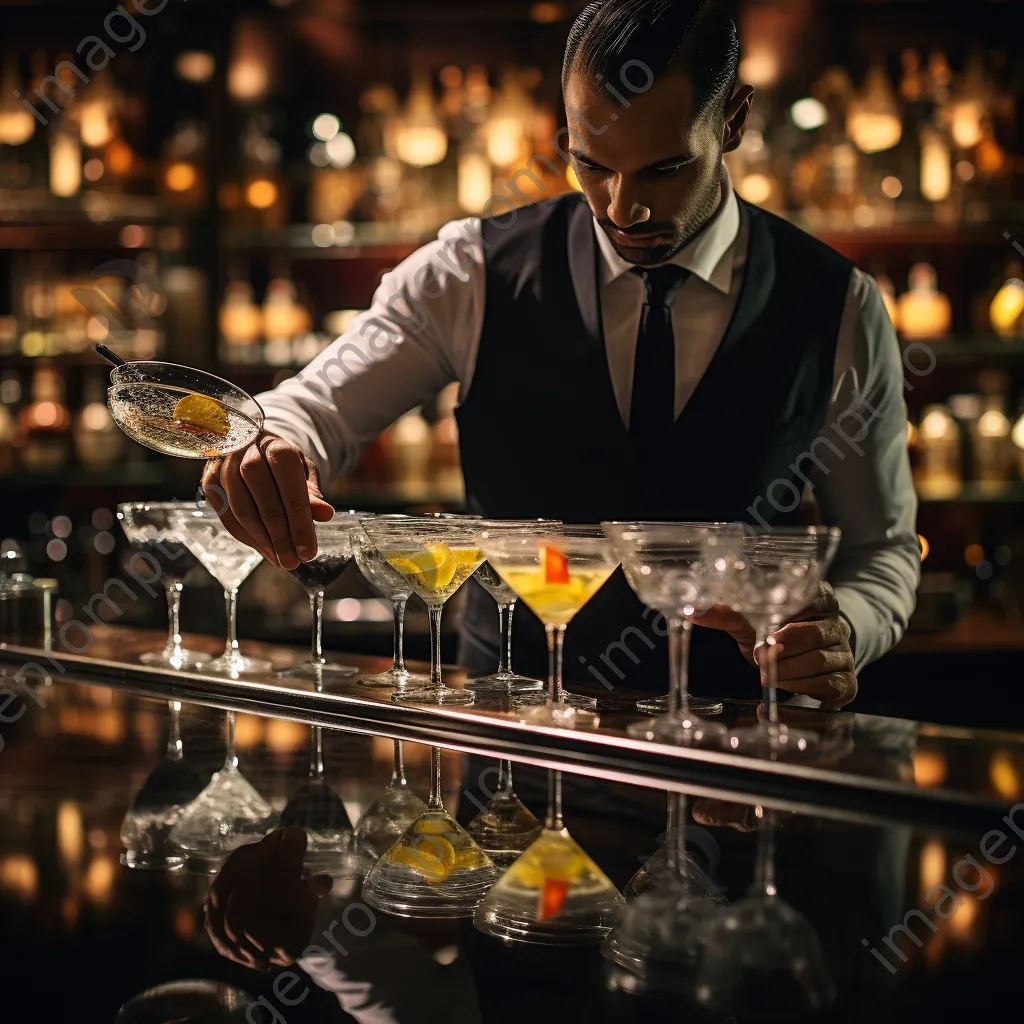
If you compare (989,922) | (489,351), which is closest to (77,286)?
(489,351)

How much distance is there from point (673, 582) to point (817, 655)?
353 millimetres

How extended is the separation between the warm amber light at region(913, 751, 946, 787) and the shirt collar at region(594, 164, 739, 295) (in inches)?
40.5

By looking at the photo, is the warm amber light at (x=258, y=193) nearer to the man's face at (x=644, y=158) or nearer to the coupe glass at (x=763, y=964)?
the man's face at (x=644, y=158)

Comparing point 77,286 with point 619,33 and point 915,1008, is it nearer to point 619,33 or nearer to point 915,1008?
point 619,33

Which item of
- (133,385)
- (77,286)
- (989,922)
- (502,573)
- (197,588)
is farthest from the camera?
(77,286)

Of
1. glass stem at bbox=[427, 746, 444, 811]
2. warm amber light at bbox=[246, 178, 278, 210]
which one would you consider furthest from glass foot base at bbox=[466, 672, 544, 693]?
warm amber light at bbox=[246, 178, 278, 210]

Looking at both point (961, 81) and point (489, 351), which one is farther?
point (961, 81)

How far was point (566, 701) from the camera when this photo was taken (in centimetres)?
140

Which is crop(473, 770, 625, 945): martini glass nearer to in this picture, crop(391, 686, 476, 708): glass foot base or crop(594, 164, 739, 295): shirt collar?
crop(391, 686, 476, 708): glass foot base

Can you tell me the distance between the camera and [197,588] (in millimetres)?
3551

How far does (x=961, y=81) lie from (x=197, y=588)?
8.92ft

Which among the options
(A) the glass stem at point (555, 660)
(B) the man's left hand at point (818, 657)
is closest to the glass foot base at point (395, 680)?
(A) the glass stem at point (555, 660)

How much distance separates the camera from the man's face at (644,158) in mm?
1625

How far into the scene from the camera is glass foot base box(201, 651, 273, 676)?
1.69 m
